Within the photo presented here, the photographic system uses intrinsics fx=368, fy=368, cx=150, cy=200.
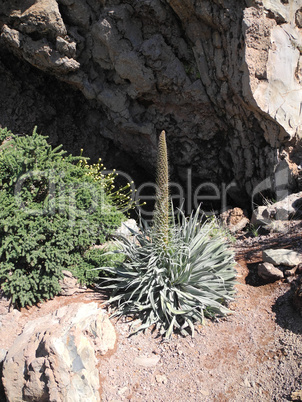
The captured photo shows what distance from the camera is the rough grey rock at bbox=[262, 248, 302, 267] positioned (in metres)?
4.51

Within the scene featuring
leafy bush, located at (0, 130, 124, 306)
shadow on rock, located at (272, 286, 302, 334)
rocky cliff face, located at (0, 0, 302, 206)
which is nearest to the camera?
shadow on rock, located at (272, 286, 302, 334)

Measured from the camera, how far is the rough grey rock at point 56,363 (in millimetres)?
3139

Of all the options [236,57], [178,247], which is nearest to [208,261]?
[178,247]

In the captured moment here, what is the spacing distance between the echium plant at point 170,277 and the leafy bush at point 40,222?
0.60m

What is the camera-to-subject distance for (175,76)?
6.68 meters

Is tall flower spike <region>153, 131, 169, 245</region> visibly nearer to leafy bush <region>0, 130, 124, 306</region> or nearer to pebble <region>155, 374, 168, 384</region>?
leafy bush <region>0, 130, 124, 306</region>

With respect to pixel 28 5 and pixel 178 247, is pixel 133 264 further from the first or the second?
pixel 28 5

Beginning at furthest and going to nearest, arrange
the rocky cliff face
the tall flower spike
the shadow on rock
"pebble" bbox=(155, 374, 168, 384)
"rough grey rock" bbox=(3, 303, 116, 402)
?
the rocky cliff face
the shadow on rock
the tall flower spike
"pebble" bbox=(155, 374, 168, 384)
"rough grey rock" bbox=(3, 303, 116, 402)

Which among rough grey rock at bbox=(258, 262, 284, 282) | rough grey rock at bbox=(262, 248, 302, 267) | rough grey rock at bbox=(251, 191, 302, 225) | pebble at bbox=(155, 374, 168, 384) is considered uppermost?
rough grey rock at bbox=(251, 191, 302, 225)

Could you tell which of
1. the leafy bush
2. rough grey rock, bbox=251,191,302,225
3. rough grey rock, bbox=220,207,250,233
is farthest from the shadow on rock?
the leafy bush

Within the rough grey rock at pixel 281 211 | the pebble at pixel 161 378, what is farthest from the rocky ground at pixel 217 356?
the rough grey rock at pixel 281 211

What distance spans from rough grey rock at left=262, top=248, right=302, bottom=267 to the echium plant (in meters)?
0.50

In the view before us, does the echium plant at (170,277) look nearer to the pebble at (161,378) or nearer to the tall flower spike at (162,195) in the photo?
the tall flower spike at (162,195)

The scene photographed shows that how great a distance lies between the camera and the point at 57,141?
8.21 metres
